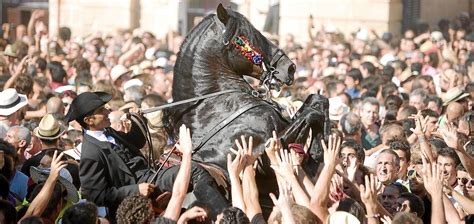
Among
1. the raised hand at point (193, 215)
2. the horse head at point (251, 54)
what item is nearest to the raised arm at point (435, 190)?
the raised hand at point (193, 215)

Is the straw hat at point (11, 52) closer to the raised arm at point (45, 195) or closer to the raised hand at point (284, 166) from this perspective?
the raised arm at point (45, 195)

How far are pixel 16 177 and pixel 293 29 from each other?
22.4 m

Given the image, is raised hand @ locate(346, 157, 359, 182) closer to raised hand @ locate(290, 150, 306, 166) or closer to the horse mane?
raised hand @ locate(290, 150, 306, 166)

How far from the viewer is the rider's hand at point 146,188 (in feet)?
30.9

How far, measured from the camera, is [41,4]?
108ft

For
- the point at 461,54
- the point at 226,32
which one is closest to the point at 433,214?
the point at 226,32

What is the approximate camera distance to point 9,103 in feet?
44.1

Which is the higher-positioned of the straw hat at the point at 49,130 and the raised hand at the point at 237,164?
the raised hand at the point at 237,164

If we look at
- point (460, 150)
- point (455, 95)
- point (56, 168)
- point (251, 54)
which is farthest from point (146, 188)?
point (455, 95)

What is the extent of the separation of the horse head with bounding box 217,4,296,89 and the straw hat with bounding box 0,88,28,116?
12.0 feet

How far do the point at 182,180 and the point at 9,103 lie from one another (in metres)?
4.71

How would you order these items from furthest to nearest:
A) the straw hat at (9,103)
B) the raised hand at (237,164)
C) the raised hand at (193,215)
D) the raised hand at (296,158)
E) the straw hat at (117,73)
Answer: the straw hat at (117,73) → the straw hat at (9,103) → the raised hand at (296,158) → the raised hand at (237,164) → the raised hand at (193,215)

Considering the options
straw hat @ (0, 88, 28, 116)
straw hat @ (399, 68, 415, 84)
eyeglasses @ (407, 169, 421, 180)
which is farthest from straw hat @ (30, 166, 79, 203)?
straw hat @ (399, 68, 415, 84)

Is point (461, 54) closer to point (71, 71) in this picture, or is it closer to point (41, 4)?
point (71, 71)
